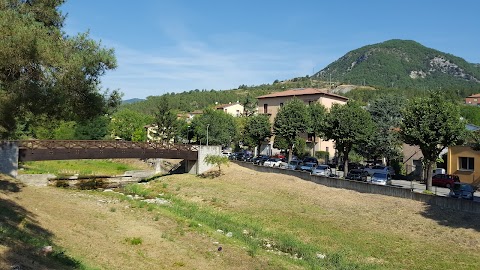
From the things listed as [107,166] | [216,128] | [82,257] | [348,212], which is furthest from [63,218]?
[216,128]

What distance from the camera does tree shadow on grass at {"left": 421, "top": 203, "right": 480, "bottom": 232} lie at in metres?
28.2

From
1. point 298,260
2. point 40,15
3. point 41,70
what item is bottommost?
point 298,260

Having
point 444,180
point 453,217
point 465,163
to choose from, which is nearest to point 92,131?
point 444,180

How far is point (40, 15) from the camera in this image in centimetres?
2028

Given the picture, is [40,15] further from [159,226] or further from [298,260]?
[298,260]

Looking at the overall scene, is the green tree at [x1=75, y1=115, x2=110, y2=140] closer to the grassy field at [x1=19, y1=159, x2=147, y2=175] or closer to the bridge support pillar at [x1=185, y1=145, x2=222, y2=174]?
the grassy field at [x1=19, y1=159, x2=147, y2=175]

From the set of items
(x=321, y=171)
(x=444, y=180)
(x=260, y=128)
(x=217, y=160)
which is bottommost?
(x=444, y=180)

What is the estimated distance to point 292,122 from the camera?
2438 inches

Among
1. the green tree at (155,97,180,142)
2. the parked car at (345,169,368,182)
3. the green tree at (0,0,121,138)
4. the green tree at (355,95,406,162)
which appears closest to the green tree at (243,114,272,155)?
the green tree at (355,95,406,162)

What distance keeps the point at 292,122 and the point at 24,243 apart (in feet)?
163

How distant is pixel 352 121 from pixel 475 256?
93.8 feet

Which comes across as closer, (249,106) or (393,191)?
(393,191)

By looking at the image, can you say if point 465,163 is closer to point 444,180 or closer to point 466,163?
point 466,163

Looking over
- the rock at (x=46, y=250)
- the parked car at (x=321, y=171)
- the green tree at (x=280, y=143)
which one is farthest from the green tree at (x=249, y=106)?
the rock at (x=46, y=250)
